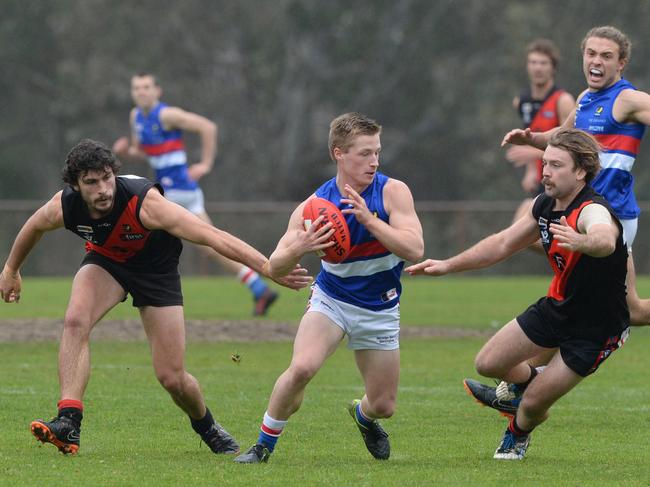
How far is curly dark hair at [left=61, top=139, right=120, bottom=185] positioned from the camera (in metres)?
6.85

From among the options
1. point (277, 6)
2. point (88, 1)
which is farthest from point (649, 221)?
point (88, 1)

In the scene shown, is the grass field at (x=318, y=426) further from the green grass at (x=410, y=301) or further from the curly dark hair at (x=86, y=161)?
the green grass at (x=410, y=301)

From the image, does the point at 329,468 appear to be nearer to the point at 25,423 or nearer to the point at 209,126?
the point at 25,423

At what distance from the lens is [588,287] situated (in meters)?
6.75

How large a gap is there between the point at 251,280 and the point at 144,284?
26.0ft

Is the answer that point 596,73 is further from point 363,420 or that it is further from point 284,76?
point 284,76

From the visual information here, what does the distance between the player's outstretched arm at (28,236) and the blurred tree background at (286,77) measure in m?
30.1

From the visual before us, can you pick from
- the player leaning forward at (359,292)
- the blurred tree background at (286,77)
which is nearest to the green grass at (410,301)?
the player leaning forward at (359,292)

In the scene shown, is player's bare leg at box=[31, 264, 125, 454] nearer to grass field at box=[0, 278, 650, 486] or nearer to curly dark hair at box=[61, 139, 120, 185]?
grass field at box=[0, 278, 650, 486]

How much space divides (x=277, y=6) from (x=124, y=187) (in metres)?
33.6

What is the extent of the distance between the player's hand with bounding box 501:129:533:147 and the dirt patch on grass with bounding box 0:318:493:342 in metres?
5.38

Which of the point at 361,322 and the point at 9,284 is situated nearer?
the point at 361,322

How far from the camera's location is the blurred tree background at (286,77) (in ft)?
126

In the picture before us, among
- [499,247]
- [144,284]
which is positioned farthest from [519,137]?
[144,284]
